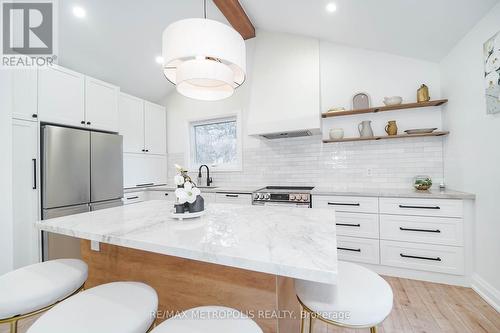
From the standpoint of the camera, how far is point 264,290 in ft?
3.29

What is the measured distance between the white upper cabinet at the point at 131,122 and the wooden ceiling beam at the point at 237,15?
1.92 m

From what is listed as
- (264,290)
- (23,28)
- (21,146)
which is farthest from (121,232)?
(23,28)

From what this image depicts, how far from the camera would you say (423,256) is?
222 centimetres

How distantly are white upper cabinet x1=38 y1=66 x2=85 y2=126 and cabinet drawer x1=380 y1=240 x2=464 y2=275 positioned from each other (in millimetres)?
3806

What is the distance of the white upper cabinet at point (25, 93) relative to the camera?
2.14m

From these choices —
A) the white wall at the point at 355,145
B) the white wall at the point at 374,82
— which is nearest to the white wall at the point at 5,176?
the white wall at the point at 355,145

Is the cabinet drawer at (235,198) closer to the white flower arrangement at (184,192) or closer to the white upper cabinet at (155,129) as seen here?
the white flower arrangement at (184,192)

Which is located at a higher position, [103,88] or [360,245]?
[103,88]

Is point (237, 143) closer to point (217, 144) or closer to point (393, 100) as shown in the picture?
point (217, 144)

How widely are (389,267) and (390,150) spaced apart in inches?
54.9

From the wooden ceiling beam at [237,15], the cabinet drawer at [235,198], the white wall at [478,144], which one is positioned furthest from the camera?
the cabinet drawer at [235,198]

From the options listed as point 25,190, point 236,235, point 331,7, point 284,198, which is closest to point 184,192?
point 236,235

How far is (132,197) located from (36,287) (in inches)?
97.7

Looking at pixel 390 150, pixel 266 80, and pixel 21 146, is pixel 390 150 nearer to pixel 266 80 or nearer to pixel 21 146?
pixel 266 80
